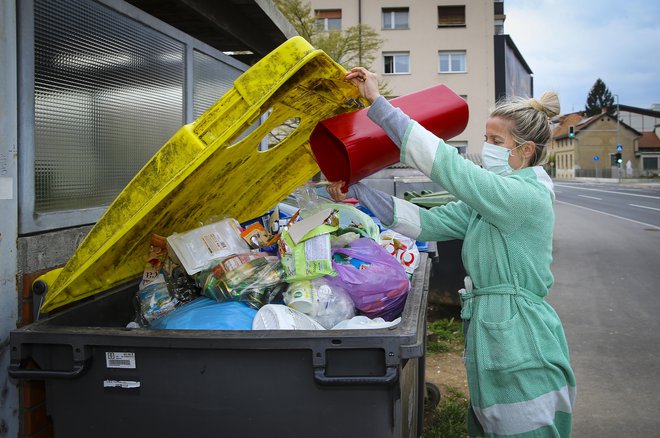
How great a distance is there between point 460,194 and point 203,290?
38.6 inches

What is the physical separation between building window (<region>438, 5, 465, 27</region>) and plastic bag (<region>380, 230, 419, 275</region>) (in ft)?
96.8

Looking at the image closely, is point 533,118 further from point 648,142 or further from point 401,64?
point 648,142

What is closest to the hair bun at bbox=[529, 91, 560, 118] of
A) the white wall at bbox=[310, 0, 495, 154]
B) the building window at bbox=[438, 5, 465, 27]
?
the white wall at bbox=[310, 0, 495, 154]

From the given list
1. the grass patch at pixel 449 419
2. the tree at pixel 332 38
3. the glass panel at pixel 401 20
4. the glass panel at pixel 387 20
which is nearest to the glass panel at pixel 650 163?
the glass panel at pixel 401 20

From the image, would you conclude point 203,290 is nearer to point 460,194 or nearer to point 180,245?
point 180,245

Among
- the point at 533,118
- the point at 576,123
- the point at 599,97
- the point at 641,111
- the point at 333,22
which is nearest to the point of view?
the point at 533,118

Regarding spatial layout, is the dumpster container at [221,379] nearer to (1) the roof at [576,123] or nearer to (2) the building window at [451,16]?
(2) the building window at [451,16]

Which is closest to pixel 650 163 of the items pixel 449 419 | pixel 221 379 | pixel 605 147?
pixel 605 147

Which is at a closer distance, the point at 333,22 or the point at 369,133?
the point at 369,133

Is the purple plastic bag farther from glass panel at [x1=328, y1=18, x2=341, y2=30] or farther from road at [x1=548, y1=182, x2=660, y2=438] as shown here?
glass panel at [x1=328, y1=18, x2=341, y2=30]

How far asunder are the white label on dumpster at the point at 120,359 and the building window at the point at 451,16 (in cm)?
3079

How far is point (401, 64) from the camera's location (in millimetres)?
30359

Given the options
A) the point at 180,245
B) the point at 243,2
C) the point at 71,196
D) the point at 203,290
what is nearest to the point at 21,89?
the point at 71,196

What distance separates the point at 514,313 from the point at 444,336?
3574 mm
